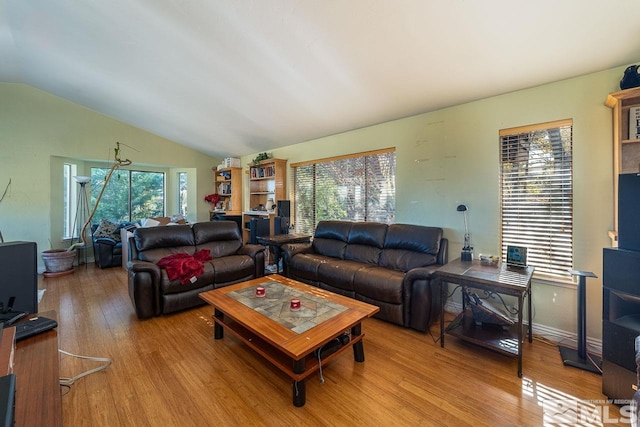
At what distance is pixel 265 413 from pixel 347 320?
0.74 metres

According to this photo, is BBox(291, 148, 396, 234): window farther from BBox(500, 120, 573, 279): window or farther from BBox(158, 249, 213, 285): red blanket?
BBox(158, 249, 213, 285): red blanket

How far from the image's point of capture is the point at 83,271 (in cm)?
464

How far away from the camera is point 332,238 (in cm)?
384

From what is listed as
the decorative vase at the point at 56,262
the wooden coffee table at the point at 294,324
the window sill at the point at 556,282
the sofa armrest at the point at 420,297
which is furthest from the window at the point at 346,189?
the decorative vase at the point at 56,262

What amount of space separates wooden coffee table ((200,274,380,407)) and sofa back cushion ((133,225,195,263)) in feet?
4.47

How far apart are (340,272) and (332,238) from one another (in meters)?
0.91

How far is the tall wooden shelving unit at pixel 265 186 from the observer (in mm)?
5016

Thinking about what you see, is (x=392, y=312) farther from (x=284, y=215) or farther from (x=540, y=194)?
(x=284, y=215)

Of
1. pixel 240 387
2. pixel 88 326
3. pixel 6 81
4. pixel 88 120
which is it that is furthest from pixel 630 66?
pixel 6 81

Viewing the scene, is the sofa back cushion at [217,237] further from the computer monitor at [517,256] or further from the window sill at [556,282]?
the window sill at [556,282]

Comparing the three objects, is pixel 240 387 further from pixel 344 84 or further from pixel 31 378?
pixel 344 84

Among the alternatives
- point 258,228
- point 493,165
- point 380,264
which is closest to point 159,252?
point 258,228

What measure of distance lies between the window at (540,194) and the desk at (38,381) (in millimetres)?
3352

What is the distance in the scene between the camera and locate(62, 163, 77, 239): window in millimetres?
5035
